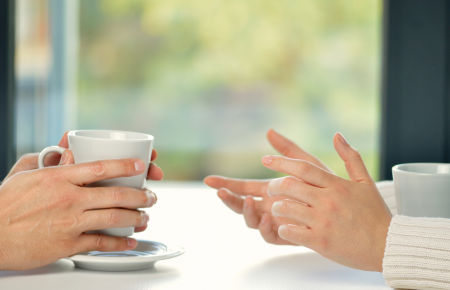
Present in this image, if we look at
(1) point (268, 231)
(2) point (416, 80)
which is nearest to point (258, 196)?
(1) point (268, 231)

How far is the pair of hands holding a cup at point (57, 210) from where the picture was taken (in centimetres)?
56

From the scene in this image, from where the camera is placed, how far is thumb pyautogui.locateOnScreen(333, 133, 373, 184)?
0.61m

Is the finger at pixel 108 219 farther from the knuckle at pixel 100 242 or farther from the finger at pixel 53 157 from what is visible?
the finger at pixel 53 157

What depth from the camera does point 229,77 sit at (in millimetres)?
3623

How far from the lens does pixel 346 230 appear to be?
1.85ft

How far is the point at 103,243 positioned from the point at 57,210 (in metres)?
0.08

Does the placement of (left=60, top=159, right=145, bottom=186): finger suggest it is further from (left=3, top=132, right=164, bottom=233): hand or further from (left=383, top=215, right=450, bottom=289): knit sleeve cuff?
(left=383, top=215, right=450, bottom=289): knit sleeve cuff

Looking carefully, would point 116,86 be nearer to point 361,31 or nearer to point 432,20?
point 361,31

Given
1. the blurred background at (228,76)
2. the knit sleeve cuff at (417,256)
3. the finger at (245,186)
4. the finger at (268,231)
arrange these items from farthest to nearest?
the blurred background at (228,76) < the finger at (245,186) < the finger at (268,231) < the knit sleeve cuff at (417,256)

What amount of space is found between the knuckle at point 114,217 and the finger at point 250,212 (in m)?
0.25

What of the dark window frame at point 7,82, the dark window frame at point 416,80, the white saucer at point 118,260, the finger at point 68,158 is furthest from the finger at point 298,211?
the dark window frame at point 7,82

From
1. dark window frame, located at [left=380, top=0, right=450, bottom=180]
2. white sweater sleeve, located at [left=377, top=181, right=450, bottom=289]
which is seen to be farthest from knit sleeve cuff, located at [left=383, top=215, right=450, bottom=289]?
dark window frame, located at [left=380, top=0, right=450, bottom=180]

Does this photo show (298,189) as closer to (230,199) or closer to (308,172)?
(308,172)

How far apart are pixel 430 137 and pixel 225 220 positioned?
683 millimetres
